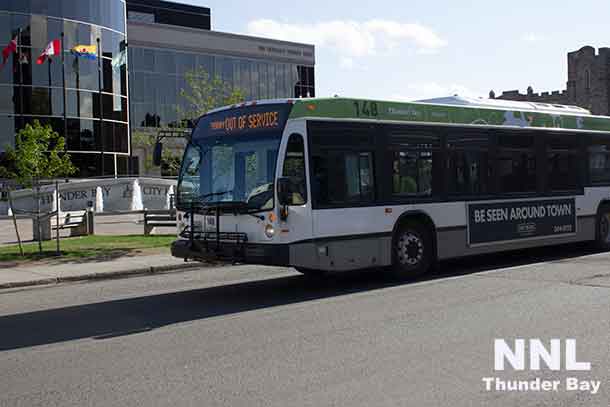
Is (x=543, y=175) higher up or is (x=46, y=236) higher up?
(x=543, y=175)

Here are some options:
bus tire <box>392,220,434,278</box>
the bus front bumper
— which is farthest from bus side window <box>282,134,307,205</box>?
bus tire <box>392,220,434,278</box>

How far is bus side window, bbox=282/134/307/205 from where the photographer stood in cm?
1038

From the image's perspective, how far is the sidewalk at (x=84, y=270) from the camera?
14039 mm

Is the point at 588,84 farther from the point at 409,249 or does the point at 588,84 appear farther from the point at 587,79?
the point at 409,249

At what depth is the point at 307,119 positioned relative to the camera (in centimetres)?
1073

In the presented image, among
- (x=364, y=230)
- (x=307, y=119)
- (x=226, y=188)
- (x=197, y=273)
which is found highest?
(x=307, y=119)

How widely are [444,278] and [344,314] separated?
360 centimetres

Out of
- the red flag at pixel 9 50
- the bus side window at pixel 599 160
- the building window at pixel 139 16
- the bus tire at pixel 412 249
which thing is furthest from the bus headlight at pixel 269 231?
the building window at pixel 139 16

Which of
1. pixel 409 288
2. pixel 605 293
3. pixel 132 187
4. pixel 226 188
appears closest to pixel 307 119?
pixel 226 188

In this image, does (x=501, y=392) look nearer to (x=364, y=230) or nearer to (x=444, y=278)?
(x=364, y=230)

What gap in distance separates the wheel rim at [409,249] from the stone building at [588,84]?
231ft

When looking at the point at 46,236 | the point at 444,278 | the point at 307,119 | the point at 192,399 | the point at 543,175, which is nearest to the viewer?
the point at 192,399

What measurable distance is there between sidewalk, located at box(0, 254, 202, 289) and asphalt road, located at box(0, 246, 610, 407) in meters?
1.15

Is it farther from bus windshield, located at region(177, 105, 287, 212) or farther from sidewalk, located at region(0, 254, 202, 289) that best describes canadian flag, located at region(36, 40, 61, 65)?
bus windshield, located at region(177, 105, 287, 212)
